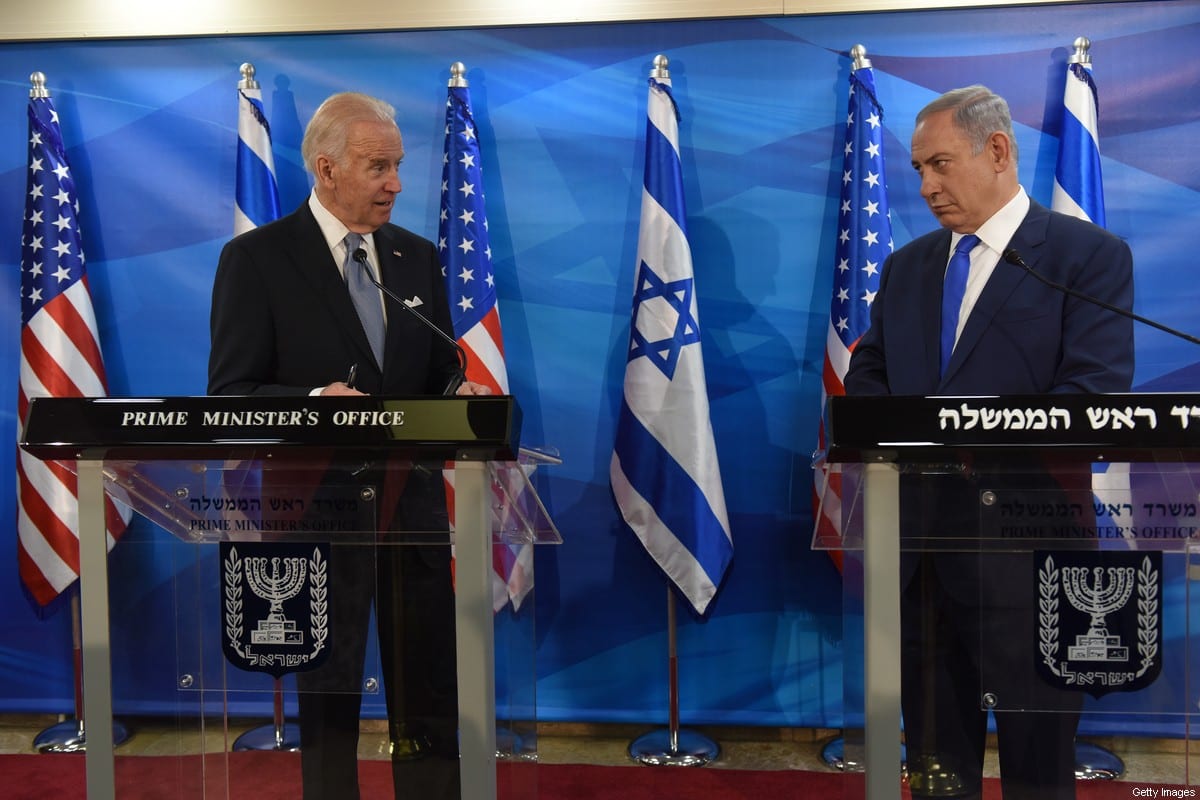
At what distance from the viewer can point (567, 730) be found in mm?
4102

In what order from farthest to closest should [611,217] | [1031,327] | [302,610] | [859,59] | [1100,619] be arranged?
[611,217] → [859,59] → [1031,327] → [302,610] → [1100,619]

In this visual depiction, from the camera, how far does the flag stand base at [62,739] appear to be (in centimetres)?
372

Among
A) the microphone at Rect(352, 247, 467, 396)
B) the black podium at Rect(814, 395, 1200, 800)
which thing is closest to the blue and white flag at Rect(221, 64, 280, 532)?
the microphone at Rect(352, 247, 467, 396)

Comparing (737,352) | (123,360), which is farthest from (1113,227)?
(123,360)

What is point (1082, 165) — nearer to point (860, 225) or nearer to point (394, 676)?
point (860, 225)

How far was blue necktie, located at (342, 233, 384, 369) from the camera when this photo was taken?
2.42 metres

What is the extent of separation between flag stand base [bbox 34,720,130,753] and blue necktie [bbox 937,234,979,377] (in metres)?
3.01

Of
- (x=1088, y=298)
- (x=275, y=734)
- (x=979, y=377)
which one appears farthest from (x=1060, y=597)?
(x=275, y=734)

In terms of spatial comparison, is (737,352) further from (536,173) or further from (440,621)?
(440,621)

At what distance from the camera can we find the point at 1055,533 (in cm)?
162

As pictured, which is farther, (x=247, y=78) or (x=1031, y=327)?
(x=247, y=78)

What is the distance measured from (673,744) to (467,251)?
6.13 feet

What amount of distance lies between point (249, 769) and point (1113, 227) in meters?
3.36

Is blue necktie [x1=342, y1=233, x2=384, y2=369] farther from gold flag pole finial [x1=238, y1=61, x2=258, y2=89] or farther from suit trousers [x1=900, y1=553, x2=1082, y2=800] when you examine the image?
gold flag pole finial [x1=238, y1=61, x2=258, y2=89]
